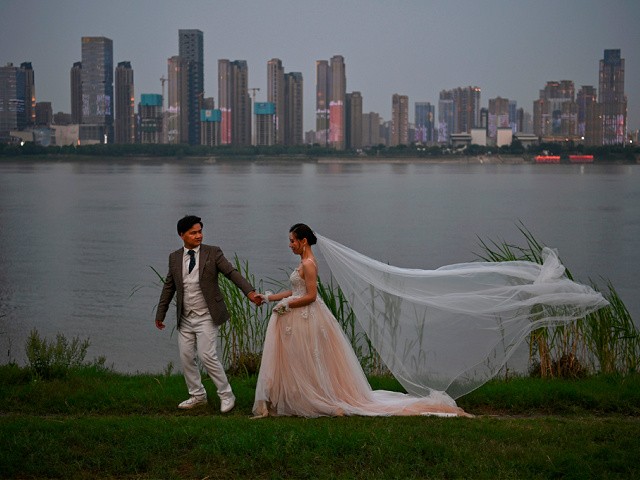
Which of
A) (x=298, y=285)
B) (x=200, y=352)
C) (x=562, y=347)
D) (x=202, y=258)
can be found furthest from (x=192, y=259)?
(x=562, y=347)

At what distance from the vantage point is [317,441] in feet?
17.8

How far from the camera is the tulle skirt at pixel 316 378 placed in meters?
Result: 6.48

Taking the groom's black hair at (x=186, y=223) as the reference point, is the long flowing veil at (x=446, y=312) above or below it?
below

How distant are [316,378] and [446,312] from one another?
1.17m

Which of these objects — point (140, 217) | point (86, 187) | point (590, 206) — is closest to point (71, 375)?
point (140, 217)

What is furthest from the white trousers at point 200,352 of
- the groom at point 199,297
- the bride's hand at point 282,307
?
the bride's hand at point 282,307

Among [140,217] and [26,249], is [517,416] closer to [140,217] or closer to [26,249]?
[26,249]

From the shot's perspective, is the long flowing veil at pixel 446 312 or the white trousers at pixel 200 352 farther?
the long flowing veil at pixel 446 312

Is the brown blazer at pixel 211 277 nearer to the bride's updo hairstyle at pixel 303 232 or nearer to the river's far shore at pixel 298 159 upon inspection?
the bride's updo hairstyle at pixel 303 232

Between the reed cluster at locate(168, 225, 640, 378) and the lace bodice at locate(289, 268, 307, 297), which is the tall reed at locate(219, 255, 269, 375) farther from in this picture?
the lace bodice at locate(289, 268, 307, 297)

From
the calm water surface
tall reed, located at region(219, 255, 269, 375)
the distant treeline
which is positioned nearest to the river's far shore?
the distant treeline

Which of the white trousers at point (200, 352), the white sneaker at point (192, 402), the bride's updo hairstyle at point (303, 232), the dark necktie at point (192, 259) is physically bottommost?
the white sneaker at point (192, 402)

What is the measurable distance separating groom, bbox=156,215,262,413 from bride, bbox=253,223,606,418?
0.31 m

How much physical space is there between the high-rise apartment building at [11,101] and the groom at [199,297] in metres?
159
